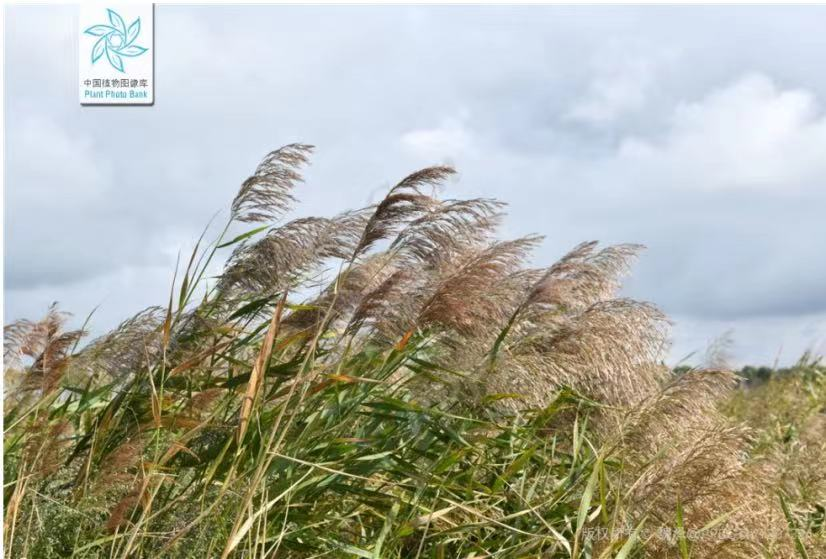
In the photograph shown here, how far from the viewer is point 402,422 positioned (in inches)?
141

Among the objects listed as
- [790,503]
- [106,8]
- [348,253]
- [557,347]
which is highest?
[106,8]

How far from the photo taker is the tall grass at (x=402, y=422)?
3.34 m

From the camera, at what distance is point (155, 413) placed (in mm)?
3438

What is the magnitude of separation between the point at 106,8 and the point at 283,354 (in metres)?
1.95

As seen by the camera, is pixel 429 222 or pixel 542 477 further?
pixel 542 477

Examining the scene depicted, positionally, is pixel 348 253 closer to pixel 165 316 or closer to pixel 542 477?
pixel 165 316

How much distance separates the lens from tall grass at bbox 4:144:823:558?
3336 millimetres

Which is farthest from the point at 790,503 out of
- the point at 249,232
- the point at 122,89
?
the point at 122,89

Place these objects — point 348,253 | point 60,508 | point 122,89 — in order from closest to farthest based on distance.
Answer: point 60,508 → point 348,253 → point 122,89

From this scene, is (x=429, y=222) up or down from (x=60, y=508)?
up

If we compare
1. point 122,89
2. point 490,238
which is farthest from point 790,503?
point 122,89

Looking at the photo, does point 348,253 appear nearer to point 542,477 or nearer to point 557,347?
point 557,347

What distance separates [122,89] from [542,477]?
259cm

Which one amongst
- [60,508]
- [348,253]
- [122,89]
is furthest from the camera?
[122,89]
